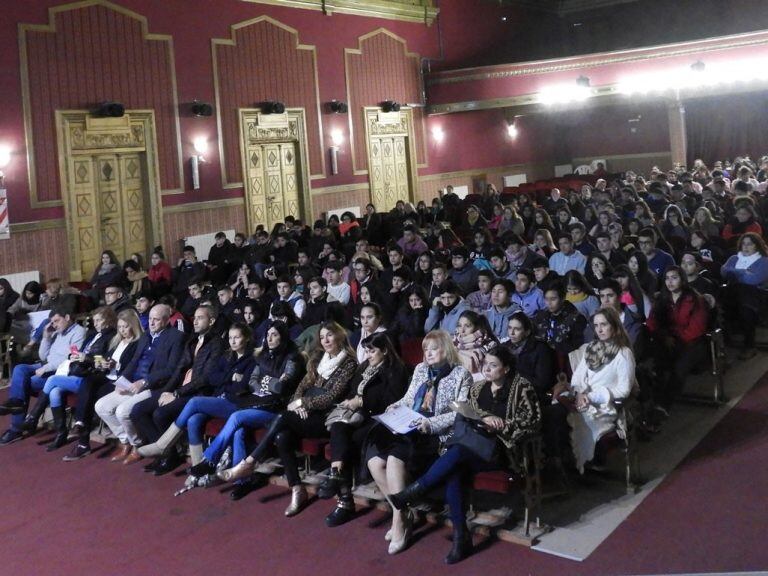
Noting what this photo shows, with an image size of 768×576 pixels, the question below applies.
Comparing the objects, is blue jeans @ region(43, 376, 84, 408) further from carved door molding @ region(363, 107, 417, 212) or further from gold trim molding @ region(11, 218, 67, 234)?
carved door molding @ region(363, 107, 417, 212)

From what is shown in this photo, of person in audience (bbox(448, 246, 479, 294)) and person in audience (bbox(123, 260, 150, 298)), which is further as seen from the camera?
person in audience (bbox(123, 260, 150, 298))

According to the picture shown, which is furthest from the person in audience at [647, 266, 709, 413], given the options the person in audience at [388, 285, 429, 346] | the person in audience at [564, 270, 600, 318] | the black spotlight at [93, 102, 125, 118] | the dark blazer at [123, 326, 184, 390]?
the black spotlight at [93, 102, 125, 118]

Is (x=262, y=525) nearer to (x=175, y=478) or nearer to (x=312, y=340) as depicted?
(x=175, y=478)

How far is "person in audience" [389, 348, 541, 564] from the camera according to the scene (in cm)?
421

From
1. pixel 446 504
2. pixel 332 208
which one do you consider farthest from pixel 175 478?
pixel 332 208

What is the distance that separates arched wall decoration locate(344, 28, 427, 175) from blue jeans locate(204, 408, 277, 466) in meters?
11.4

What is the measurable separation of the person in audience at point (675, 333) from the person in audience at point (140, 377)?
3.43 meters

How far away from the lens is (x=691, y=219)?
9.86 metres

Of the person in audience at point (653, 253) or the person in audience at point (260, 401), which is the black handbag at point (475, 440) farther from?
the person in audience at point (653, 253)

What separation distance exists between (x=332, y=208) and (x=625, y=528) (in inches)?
470

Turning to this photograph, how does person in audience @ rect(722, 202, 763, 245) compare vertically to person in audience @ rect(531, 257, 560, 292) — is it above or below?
above

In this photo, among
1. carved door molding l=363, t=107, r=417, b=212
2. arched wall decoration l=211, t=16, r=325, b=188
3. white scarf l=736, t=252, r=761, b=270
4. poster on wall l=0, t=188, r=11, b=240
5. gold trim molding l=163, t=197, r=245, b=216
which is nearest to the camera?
white scarf l=736, t=252, r=761, b=270

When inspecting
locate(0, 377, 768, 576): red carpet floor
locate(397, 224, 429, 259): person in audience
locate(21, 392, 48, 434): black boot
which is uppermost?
locate(397, 224, 429, 259): person in audience

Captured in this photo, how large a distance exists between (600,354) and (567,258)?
12.0 feet
